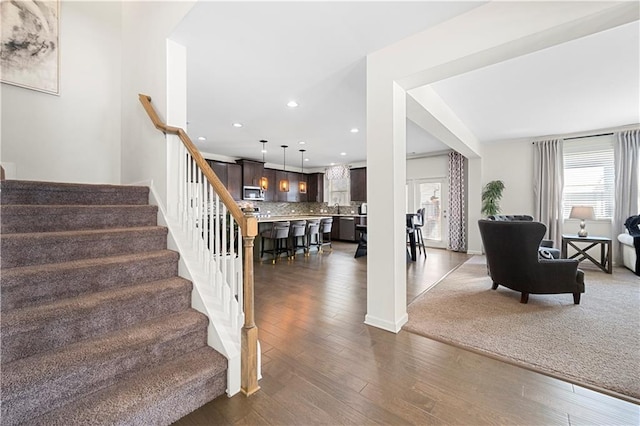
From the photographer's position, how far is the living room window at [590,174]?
511cm

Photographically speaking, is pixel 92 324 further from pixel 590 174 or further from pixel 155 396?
pixel 590 174

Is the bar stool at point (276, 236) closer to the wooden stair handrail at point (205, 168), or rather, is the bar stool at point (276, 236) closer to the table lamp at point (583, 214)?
the wooden stair handrail at point (205, 168)

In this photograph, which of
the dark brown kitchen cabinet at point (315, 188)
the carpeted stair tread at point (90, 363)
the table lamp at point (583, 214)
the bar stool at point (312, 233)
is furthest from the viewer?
the dark brown kitchen cabinet at point (315, 188)

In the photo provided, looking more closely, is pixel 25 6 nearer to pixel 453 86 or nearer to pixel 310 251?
pixel 453 86

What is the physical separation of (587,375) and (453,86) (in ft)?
10.2

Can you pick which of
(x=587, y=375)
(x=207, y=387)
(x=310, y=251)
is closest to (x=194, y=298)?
(x=207, y=387)

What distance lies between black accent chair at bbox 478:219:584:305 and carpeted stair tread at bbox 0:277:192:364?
331 cm

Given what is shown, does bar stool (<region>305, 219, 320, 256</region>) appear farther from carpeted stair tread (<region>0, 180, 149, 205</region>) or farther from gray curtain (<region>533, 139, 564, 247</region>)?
gray curtain (<region>533, 139, 564, 247</region>)

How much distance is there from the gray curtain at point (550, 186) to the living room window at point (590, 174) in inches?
7.0

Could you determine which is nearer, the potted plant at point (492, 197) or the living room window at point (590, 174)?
the living room window at point (590, 174)

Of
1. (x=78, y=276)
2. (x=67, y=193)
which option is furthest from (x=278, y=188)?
(x=78, y=276)

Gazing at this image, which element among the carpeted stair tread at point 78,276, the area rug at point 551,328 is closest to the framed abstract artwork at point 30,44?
the carpeted stair tread at point 78,276

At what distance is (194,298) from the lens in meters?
1.90

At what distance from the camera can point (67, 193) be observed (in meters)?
2.22
